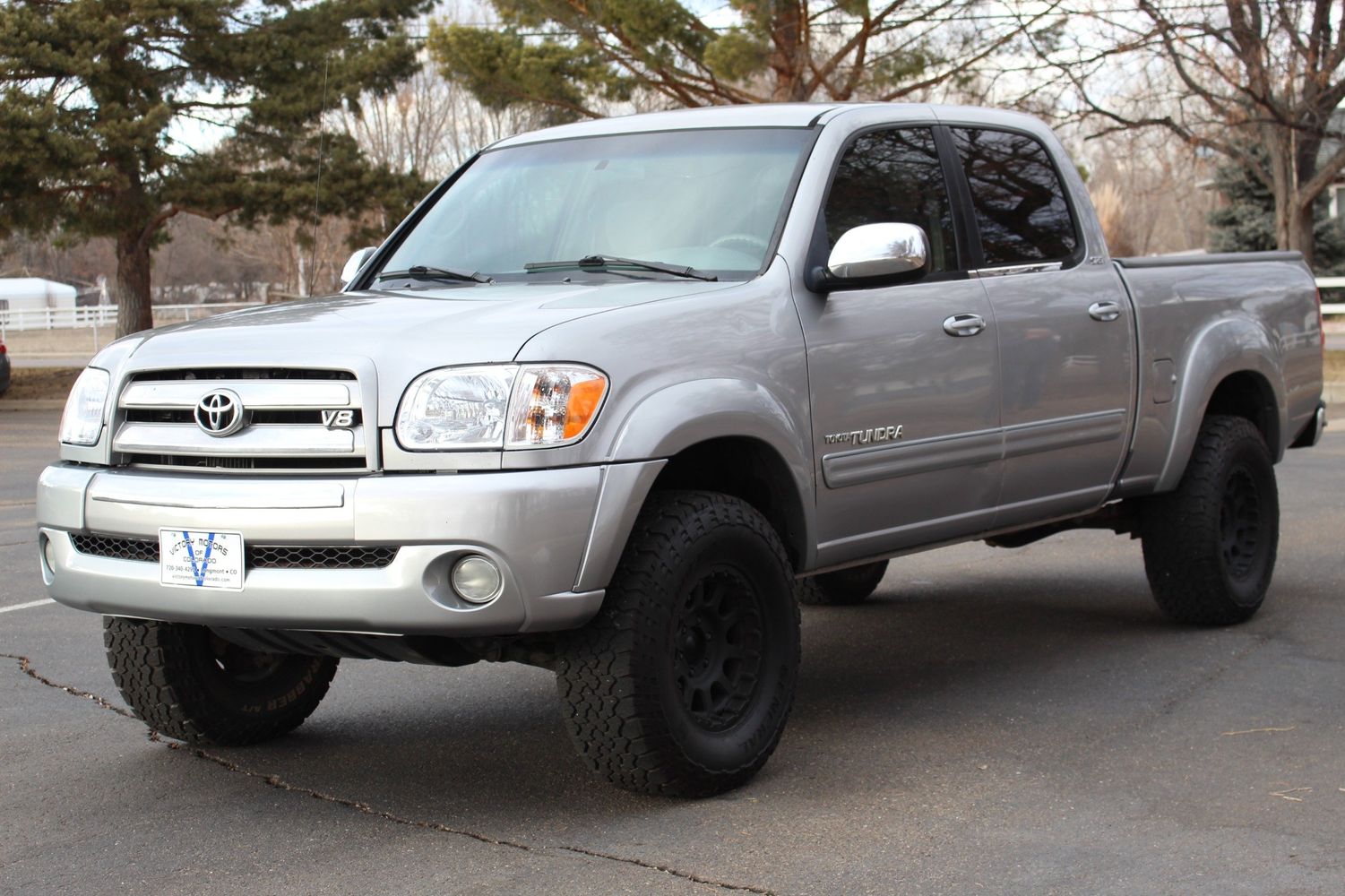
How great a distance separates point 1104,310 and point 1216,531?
1159 mm

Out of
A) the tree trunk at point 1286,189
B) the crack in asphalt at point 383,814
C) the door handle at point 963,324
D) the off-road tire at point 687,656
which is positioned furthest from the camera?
the tree trunk at point 1286,189

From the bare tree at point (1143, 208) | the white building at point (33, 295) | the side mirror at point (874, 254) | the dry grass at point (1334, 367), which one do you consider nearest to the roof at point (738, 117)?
the side mirror at point (874, 254)

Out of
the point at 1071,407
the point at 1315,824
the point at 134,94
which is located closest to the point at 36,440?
the point at 134,94

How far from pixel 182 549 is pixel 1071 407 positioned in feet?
10.4

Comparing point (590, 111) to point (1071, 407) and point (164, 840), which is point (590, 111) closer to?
point (1071, 407)

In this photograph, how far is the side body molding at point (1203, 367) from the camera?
6461 mm

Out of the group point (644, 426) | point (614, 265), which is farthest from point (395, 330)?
point (614, 265)

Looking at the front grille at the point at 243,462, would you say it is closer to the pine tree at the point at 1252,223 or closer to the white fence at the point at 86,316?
the pine tree at the point at 1252,223

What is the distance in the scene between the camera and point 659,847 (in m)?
4.03

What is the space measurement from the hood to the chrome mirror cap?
0.36 metres

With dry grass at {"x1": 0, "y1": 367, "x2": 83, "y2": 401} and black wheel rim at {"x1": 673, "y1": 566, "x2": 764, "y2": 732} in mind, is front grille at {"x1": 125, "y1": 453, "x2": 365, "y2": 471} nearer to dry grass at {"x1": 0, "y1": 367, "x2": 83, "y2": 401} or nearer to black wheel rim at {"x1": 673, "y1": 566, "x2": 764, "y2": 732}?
black wheel rim at {"x1": 673, "y1": 566, "x2": 764, "y2": 732}

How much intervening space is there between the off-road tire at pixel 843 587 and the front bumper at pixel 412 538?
11.2ft

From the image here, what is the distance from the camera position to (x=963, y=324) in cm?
538

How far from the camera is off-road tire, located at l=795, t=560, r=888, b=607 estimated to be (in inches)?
295
